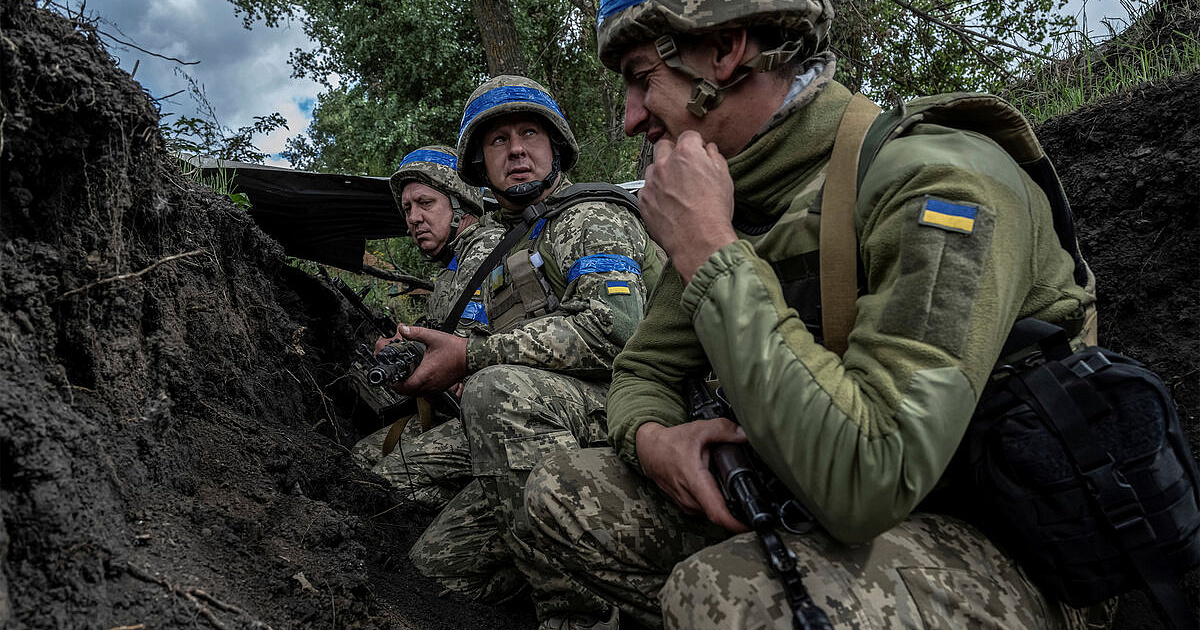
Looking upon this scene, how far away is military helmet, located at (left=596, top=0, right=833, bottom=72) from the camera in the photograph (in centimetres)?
190

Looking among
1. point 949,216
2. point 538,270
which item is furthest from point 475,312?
point 949,216

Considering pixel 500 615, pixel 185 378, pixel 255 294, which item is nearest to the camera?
pixel 185 378

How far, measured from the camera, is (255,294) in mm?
4066

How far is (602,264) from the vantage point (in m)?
3.46

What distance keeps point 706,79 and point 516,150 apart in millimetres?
2412

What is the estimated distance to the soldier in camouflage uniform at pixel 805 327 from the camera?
1.41 m

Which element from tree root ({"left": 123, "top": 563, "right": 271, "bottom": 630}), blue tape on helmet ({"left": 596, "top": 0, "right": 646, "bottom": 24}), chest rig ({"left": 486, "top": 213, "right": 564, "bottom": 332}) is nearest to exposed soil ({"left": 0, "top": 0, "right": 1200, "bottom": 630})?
tree root ({"left": 123, "top": 563, "right": 271, "bottom": 630})

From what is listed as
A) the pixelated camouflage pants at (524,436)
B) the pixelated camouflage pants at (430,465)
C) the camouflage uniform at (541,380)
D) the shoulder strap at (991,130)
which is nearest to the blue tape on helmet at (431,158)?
the camouflage uniform at (541,380)

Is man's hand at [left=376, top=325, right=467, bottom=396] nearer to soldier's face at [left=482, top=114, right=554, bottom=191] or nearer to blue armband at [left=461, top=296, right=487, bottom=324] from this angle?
blue armband at [left=461, top=296, right=487, bottom=324]

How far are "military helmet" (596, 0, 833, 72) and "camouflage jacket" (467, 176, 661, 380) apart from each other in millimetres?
1436

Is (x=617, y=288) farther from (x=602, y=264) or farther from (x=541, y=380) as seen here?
(x=541, y=380)

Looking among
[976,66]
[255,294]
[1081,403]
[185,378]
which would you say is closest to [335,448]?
[255,294]

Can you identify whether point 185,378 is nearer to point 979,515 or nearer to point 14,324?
point 14,324

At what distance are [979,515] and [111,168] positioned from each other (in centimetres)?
237
